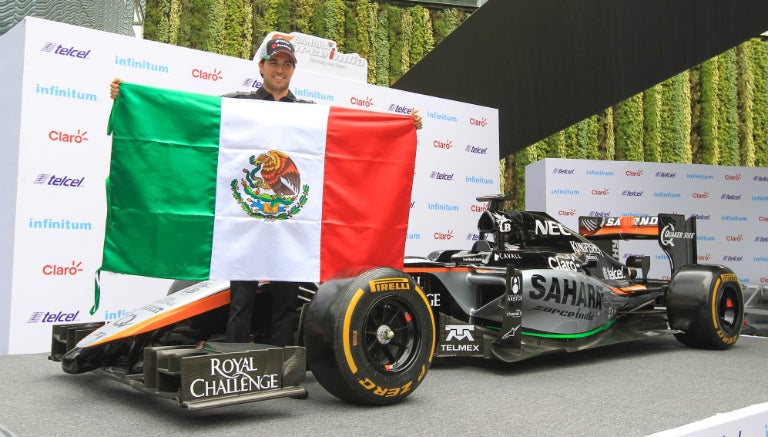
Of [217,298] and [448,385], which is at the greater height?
[217,298]

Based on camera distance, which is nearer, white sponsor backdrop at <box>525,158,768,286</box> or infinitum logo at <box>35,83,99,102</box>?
infinitum logo at <box>35,83,99,102</box>

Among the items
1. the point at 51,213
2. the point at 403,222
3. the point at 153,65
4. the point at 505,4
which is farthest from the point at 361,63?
the point at 403,222

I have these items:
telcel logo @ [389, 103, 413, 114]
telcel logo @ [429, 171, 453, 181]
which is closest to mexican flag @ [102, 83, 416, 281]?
telcel logo @ [389, 103, 413, 114]

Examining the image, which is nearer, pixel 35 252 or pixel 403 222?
pixel 403 222

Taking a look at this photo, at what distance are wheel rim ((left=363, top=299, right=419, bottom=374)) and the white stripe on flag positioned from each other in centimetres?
41

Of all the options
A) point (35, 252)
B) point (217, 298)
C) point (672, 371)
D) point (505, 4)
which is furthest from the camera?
point (505, 4)

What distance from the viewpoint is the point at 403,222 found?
12.0ft

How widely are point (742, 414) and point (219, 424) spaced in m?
2.27

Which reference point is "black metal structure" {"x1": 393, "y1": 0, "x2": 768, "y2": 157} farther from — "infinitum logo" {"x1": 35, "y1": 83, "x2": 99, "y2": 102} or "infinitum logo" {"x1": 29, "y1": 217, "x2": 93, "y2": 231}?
"infinitum logo" {"x1": 29, "y1": 217, "x2": 93, "y2": 231}

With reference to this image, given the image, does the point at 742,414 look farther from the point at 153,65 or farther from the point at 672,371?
the point at 153,65

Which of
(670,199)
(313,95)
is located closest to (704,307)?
(313,95)

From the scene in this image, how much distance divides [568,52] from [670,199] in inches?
190

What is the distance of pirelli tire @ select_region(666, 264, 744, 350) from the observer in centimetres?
537

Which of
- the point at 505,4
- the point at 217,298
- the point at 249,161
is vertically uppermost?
the point at 505,4
